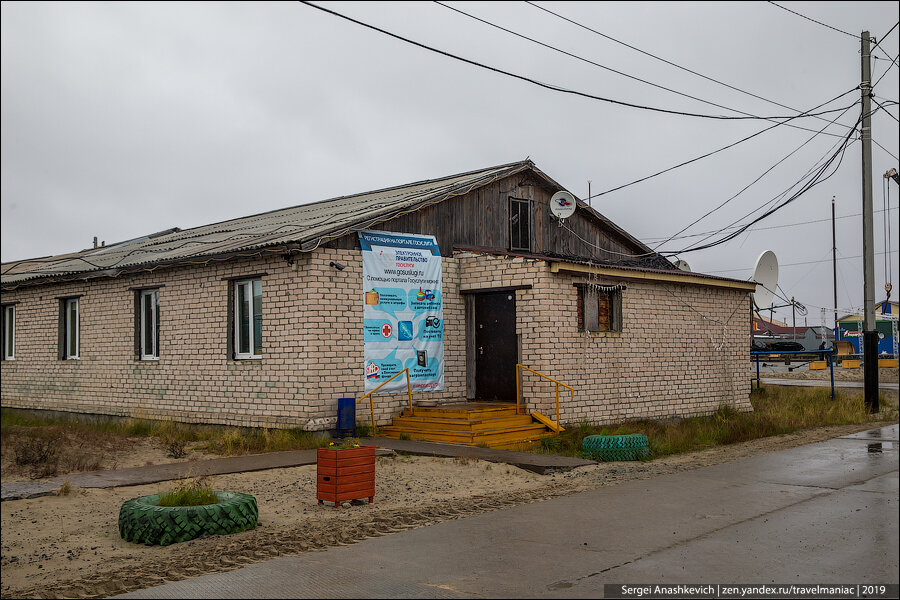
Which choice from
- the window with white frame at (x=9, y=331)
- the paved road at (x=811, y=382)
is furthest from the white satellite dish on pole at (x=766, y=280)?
the window with white frame at (x=9, y=331)

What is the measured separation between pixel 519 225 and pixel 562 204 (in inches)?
46.2

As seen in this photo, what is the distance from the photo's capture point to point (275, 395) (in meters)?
15.5

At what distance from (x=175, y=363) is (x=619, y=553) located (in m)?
13.1

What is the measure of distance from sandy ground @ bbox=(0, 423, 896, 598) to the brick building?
3.50 m

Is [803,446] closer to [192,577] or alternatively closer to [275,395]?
[275,395]

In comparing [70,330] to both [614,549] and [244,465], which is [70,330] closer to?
[244,465]

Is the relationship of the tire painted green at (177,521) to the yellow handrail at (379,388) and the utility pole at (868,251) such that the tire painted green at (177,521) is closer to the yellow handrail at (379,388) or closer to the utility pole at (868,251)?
the yellow handrail at (379,388)

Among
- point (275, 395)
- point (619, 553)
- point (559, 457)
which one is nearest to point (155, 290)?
point (275, 395)

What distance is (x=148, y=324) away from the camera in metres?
18.9

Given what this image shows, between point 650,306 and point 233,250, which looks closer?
point 233,250

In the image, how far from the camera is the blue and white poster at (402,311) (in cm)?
1589

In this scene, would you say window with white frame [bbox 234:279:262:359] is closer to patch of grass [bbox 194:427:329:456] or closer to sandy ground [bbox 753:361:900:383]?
patch of grass [bbox 194:427:329:456]

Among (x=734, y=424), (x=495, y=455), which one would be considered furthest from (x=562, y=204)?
(x=495, y=455)

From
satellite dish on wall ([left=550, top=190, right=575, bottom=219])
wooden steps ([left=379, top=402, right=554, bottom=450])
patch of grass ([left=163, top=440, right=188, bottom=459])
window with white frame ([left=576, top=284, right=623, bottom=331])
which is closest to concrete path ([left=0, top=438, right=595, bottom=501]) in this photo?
wooden steps ([left=379, top=402, right=554, bottom=450])
